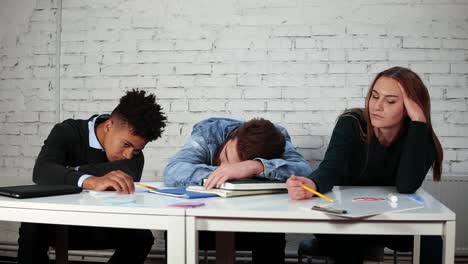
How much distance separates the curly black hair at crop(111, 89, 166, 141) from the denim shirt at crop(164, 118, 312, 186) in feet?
0.46

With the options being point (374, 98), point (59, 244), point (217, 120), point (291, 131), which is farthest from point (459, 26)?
point (59, 244)

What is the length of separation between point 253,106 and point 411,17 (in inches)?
39.1

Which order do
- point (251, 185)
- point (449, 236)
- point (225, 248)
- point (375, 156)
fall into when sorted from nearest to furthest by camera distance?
point (449, 236) → point (251, 185) → point (225, 248) → point (375, 156)

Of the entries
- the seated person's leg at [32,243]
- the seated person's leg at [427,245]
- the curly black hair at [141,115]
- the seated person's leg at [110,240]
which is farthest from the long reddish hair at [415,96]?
the seated person's leg at [32,243]

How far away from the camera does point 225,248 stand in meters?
1.83

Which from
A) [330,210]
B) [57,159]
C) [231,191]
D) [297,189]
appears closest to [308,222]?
[330,210]

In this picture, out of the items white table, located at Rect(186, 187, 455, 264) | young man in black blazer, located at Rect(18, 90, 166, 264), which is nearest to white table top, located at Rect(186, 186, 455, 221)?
white table, located at Rect(186, 187, 455, 264)

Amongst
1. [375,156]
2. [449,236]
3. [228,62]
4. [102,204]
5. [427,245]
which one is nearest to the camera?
[449,236]

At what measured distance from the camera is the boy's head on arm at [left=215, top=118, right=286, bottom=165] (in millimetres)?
1963

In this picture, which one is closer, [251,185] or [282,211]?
[282,211]

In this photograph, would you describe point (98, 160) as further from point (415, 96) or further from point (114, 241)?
point (415, 96)

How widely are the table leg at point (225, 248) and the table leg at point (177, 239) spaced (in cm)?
55

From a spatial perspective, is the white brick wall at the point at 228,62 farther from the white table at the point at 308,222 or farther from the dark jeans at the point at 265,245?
the white table at the point at 308,222

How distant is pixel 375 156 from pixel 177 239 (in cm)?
94
